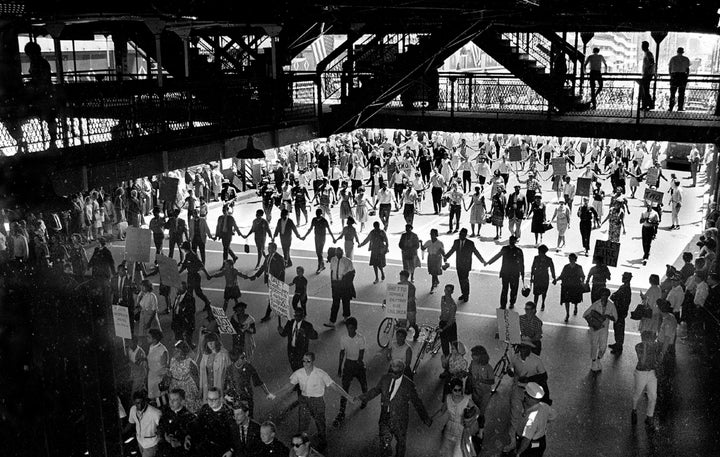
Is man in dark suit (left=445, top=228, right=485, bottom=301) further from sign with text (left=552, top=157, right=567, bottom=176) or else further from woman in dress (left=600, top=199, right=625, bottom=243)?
sign with text (left=552, top=157, right=567, bottom=176)

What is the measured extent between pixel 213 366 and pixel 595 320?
6320mm

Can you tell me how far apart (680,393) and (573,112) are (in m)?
9.49

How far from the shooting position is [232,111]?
1591 centimetres

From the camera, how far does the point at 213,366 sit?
10.7 metres

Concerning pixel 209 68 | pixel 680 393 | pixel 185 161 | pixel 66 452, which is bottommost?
pixel 680 393

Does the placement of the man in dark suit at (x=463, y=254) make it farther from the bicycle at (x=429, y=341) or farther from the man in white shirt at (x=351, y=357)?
the man in white shirt at (x=351, y=357)

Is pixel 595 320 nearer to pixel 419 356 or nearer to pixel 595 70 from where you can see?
pixel 419 356

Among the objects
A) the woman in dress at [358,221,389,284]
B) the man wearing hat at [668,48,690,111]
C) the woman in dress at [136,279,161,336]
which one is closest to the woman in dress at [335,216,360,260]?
the woman in dress at [358,221,389,284]

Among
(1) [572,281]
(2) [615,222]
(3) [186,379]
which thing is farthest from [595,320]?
(2) [615,222]

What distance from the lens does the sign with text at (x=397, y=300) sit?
1347 cm

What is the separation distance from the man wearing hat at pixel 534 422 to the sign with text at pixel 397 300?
4432 mm

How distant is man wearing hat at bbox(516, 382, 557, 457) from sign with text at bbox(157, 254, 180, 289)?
330 inches

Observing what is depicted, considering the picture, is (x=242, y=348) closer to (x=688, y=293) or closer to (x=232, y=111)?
(x=232, y=111)

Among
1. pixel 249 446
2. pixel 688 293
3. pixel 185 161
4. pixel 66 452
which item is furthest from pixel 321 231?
pixel 66 452
